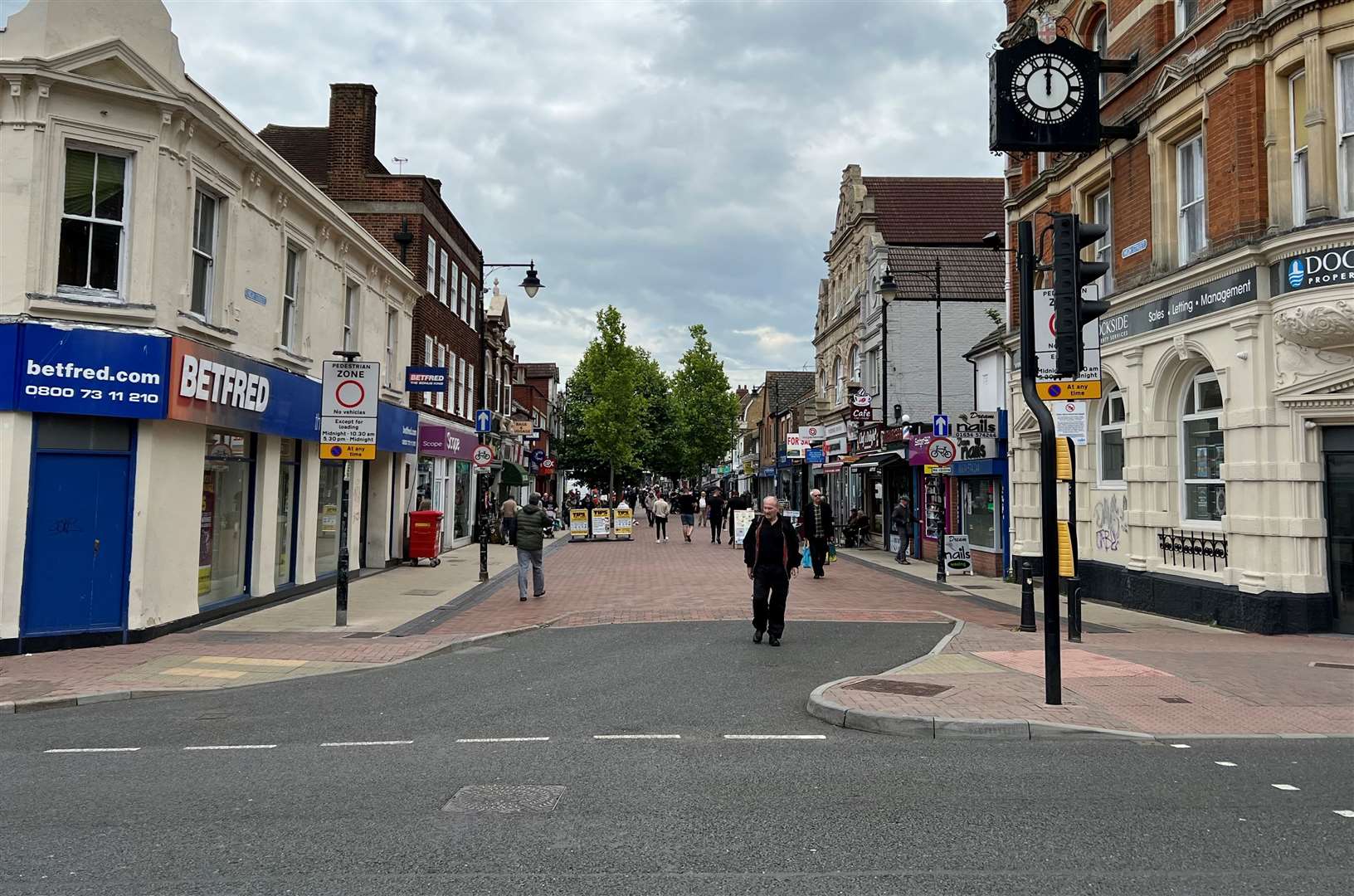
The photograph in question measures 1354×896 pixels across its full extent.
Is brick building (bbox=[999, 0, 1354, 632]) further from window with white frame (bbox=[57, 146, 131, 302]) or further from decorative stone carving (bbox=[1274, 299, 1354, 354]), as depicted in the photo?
window with white frame (bbox=[57, 146, 131, 302])

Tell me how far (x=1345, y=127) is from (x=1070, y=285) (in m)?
6.63

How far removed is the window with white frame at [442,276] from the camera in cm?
2639

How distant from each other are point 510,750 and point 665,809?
1.75 metres

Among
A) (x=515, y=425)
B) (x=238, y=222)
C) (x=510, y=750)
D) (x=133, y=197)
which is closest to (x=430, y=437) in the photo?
(x=515, y=425)

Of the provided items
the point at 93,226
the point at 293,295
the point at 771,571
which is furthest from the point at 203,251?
the point at 771,571

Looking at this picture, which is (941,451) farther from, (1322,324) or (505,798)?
(505,798)

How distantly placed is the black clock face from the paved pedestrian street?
8.47 m

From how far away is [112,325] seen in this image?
1095cm

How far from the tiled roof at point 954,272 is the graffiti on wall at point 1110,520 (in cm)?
1626

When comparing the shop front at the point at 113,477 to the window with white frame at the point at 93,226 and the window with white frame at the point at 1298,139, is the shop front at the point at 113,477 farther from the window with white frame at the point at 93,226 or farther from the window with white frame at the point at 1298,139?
the window with white frame at the point at 1298,139

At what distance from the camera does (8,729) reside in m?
7.37

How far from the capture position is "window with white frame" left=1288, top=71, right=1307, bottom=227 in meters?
11.9

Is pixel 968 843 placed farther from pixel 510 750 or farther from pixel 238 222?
pixel 238 222

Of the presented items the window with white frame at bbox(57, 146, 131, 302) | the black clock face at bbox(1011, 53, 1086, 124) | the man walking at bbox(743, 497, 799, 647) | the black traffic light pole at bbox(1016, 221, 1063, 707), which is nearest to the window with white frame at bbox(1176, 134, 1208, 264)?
the black clock face at bbox(1011, 53, 1086, 124)
